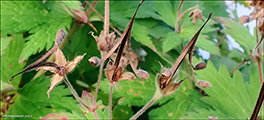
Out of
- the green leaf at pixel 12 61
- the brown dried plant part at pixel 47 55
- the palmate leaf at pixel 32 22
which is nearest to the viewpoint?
the brown dried plant part at pixel 47 55

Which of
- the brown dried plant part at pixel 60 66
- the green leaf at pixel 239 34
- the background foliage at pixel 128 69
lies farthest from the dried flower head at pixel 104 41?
the green leaf at pixel 239 34

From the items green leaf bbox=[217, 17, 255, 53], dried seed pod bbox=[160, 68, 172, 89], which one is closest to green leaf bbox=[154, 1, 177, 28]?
green leaf bbox=[217, 17, 255, 53]

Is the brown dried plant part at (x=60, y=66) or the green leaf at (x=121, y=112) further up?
the brown dried plant part at (x=60, y=66)

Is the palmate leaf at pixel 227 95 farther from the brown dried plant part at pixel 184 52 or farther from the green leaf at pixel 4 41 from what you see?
the green leaf at pixel 4 41

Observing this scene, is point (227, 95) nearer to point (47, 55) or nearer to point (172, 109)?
point (172, 109)

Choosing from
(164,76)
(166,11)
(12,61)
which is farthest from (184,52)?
(12,61)
